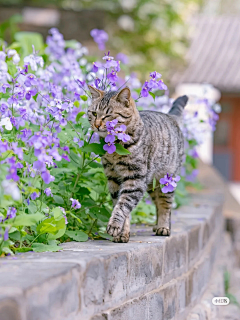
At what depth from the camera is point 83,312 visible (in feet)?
6.98

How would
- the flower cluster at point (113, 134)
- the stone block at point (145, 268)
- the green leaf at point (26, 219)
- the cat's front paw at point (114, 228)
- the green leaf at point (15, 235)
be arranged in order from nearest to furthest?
the green leaf at point (26, 219), the green leaf at point (15, 235), the stone block at point (145, 268), the flower cluster at point (113, 134), the cat's front paw at point (114, 228)

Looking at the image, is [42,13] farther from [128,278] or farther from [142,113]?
[128,278]

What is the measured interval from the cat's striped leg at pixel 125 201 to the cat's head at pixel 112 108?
1.07 feet

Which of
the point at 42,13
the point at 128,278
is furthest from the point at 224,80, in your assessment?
the point at 128,278

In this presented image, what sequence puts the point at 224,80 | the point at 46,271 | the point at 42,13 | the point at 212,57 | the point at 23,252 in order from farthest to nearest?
the point at 212,57
the point at 224,80
the point at 42,13
the point at 23,252
the point at 46,271

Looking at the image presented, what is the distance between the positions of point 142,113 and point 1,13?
35.3 feet

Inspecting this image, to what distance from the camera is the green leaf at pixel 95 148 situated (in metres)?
2.83

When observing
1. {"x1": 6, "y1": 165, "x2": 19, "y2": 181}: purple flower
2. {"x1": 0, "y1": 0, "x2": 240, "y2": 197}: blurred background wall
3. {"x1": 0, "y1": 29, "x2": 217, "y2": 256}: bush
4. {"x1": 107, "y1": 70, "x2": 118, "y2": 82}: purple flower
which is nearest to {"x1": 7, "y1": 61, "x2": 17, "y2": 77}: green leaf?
{"x1": 0, "y1": 29, "x2": 217, "y2": 256}: bush

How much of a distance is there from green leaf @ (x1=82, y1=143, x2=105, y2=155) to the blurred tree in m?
10.6

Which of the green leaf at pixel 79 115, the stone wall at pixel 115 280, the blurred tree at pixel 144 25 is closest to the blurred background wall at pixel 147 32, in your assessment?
the blurred tree at pixel 144 25

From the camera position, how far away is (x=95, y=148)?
284 centimetres

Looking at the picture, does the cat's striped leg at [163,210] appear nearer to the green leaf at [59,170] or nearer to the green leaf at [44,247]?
the green leaf at [59,170]

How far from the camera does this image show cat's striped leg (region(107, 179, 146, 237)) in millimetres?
2824

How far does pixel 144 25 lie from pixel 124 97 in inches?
439
